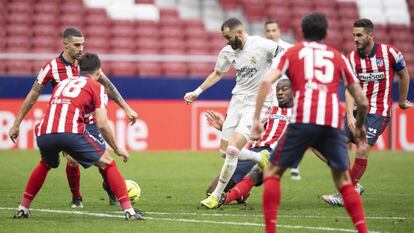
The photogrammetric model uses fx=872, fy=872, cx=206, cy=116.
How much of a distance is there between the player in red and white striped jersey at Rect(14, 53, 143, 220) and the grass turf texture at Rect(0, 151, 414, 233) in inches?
18.7

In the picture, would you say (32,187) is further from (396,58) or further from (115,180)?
(396,58)

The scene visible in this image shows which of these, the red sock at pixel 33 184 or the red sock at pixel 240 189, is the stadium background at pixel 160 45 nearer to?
the red sock at pixel 240 189

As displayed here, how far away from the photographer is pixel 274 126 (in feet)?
35.8

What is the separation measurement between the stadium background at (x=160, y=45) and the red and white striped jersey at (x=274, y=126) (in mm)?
8238

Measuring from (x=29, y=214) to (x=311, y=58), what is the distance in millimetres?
3660

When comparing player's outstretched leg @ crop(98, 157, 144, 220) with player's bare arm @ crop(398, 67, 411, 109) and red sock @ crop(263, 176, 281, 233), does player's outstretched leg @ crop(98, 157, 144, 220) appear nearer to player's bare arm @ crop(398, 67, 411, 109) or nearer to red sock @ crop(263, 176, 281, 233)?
red sock @ crop(263, 176, 281, 233)

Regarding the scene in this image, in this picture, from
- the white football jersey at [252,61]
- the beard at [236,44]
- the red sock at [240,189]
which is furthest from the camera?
the white football jersey at [252,61]

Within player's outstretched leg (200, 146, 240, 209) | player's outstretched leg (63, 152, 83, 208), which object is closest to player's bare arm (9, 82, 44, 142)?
player's outstretched leg (63, 152, 83, 208)

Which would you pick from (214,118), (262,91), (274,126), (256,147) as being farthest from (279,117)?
(262,91)

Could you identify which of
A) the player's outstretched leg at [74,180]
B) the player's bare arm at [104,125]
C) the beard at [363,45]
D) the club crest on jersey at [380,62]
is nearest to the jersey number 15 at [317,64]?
the player's bare arm at [104,125]

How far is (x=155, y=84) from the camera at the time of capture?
1950cm

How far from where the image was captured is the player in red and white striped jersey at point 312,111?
7.10m

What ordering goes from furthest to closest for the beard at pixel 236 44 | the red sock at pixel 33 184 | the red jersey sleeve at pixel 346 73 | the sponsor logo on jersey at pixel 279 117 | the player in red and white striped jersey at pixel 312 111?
the sponsor logo on jersey at pixel 279 117
the beard at pixel 236 44
the red sock at pixel 33 184
the red jersey sleeve at pixel 346 73
the player in red and white striped jersey at pixel 312 111

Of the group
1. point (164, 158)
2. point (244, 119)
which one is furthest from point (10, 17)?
point (244, 119)
